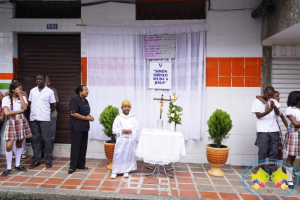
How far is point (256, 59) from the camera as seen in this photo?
20.2 ft

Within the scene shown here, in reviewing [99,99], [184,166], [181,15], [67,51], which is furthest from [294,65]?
[67,51]

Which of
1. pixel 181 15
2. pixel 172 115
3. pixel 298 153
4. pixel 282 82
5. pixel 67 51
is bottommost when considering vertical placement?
pixel 298 153

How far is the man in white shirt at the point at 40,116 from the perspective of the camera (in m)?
5.59

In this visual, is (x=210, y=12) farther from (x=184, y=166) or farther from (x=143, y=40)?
(x=184, y=166)

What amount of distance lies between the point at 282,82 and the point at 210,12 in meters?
2.52

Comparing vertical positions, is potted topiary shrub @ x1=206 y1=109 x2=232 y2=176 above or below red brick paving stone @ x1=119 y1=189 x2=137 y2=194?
above

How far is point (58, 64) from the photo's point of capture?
22.0 ft

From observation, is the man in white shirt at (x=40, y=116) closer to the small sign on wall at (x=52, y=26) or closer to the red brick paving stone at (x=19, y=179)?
the red brick paving stone at (x=19, y=179)

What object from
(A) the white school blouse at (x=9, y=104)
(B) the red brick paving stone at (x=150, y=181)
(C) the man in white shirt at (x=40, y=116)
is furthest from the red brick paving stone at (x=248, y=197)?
(A) the white school blouse at (x=9, y=104)

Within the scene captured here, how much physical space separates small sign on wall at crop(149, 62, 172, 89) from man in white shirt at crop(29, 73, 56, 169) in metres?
2.52

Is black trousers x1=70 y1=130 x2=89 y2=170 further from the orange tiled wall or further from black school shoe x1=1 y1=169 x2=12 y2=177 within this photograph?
the orange tiled wall

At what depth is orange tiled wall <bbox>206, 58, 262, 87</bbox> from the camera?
6.18 m

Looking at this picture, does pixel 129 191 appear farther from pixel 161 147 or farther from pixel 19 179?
pixel 19 179

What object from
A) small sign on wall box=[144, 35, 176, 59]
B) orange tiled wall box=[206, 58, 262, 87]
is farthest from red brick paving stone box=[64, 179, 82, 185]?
orange tiled wall box=[206, 58, 262, 87]
